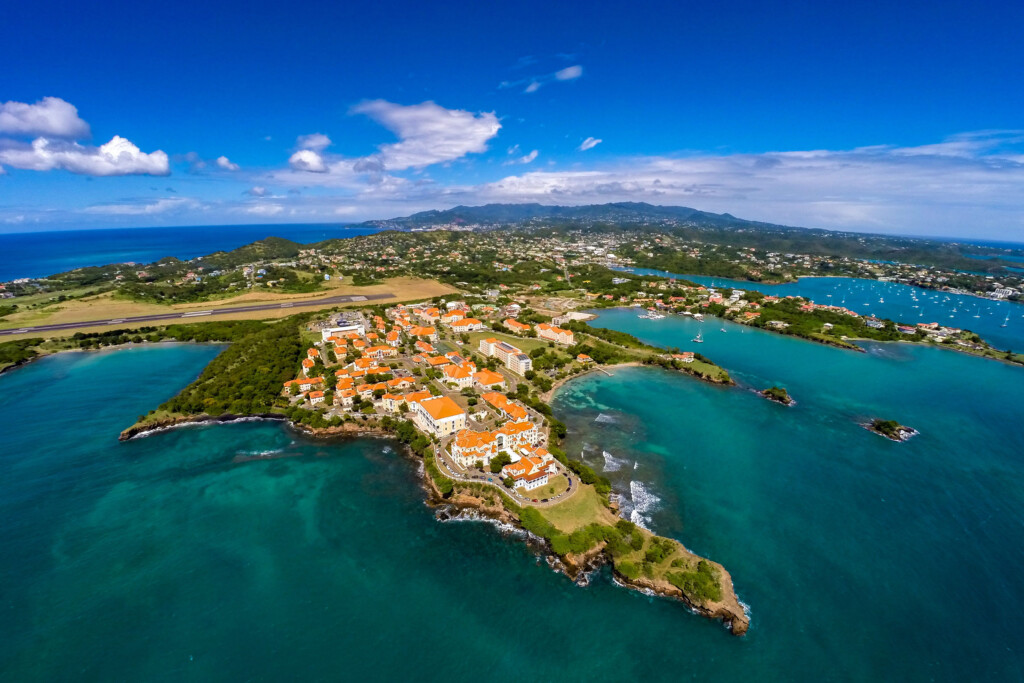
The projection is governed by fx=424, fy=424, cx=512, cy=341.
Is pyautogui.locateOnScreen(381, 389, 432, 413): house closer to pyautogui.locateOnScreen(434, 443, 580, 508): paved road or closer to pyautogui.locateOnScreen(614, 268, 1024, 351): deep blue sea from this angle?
pyautogui.locateOnScreen(434, 443, 580, 508): paved road

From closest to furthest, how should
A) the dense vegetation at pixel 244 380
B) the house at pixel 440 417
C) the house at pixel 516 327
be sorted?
the house at pixel 440 417
the dense vegetation at pixel 244 380
the house at pixel 516 327

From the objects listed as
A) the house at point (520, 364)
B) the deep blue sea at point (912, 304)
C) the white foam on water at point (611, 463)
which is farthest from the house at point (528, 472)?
the deep blue sea at point (912, 304)

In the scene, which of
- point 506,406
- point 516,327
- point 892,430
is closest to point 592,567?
point 506,406

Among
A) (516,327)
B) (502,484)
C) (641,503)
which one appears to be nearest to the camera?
(641,503)

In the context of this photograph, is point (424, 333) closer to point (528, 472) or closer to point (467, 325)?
point (467, 325)

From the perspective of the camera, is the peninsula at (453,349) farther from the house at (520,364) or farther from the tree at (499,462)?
the house at (520,364)

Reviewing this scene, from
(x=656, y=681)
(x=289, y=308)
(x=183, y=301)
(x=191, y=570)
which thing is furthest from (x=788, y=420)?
(x=183, y=301)
